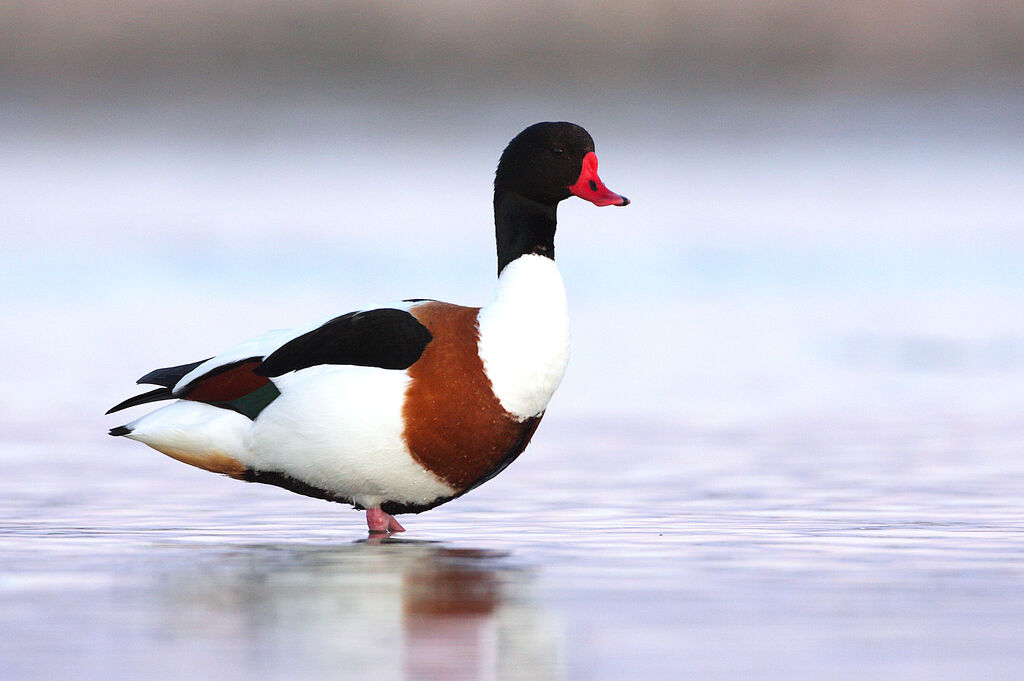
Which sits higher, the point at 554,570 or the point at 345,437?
the point at 345,437

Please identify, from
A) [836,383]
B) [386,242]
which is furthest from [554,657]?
[386,242]

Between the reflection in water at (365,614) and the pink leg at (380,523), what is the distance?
1.58 feet

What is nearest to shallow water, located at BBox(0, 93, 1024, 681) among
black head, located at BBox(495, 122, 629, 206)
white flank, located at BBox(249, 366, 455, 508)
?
white flank, located at BBox(249, 366, 455, 508)

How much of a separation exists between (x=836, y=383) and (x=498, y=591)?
564cm

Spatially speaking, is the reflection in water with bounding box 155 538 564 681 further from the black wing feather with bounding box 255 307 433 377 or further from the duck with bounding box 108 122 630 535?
the black wing feather with bounding box 255 307 433 377

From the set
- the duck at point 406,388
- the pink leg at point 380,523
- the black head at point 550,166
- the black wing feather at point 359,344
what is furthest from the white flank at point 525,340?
the pink leg at point 380,523

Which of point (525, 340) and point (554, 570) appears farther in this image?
point (525, 340)

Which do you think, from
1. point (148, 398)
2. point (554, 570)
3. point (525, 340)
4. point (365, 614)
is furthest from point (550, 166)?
point (365, 614)

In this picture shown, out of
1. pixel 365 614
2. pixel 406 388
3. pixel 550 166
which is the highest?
A: pixel 550 166

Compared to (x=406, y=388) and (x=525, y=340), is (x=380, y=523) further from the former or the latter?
(x=525, y=340)

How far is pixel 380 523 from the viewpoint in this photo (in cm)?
677

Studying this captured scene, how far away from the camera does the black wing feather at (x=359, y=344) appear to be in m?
6.60

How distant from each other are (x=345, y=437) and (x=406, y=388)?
258 mm

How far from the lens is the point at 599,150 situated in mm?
31359
